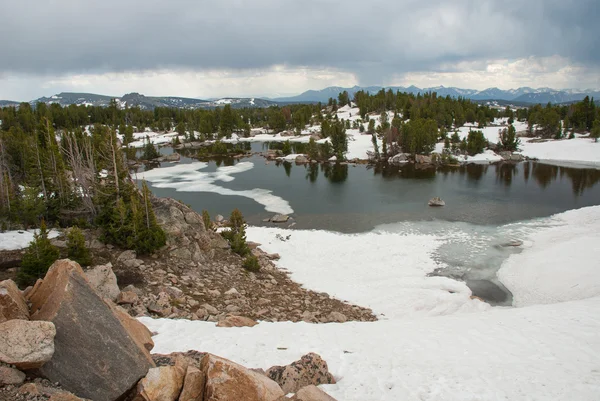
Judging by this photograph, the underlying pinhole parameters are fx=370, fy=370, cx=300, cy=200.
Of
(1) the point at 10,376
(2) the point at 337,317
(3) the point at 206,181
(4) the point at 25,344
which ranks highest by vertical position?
(4) the point at 25,344

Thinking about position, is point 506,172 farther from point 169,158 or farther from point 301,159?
point 169,158

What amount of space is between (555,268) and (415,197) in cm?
2642

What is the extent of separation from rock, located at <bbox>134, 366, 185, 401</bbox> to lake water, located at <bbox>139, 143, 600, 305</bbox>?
66.3ft

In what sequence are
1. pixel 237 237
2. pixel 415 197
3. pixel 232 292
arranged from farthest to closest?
pixel 415 197, pixel 237 237, pixel 232 292

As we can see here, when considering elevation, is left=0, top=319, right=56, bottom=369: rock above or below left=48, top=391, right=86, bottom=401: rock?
above

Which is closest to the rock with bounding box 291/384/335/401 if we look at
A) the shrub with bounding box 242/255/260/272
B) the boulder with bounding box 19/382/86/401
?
the boulder with bounding box 19/382/86/401

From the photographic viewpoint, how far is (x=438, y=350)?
12492 millimetres

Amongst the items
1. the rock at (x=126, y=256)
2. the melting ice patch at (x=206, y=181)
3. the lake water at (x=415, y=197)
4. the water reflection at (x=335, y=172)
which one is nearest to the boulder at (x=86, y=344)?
the rock at (x=126, y=256)

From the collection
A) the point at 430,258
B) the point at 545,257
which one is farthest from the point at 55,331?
the point at 545,257

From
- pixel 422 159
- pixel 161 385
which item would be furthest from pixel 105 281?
pixel 422 159

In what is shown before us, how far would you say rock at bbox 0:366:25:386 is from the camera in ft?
20.6

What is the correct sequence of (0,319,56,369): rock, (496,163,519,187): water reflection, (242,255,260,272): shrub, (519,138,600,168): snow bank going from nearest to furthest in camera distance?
(0,319,56,369): rock < (242,255,260,272): shrub < (496,163,519,187): water reflection < (519,138,600,168): snow bank

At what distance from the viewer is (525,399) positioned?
30.9 ft

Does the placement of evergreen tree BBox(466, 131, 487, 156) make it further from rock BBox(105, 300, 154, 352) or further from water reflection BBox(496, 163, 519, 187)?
rock BBox(105, 300, 154, 352)
